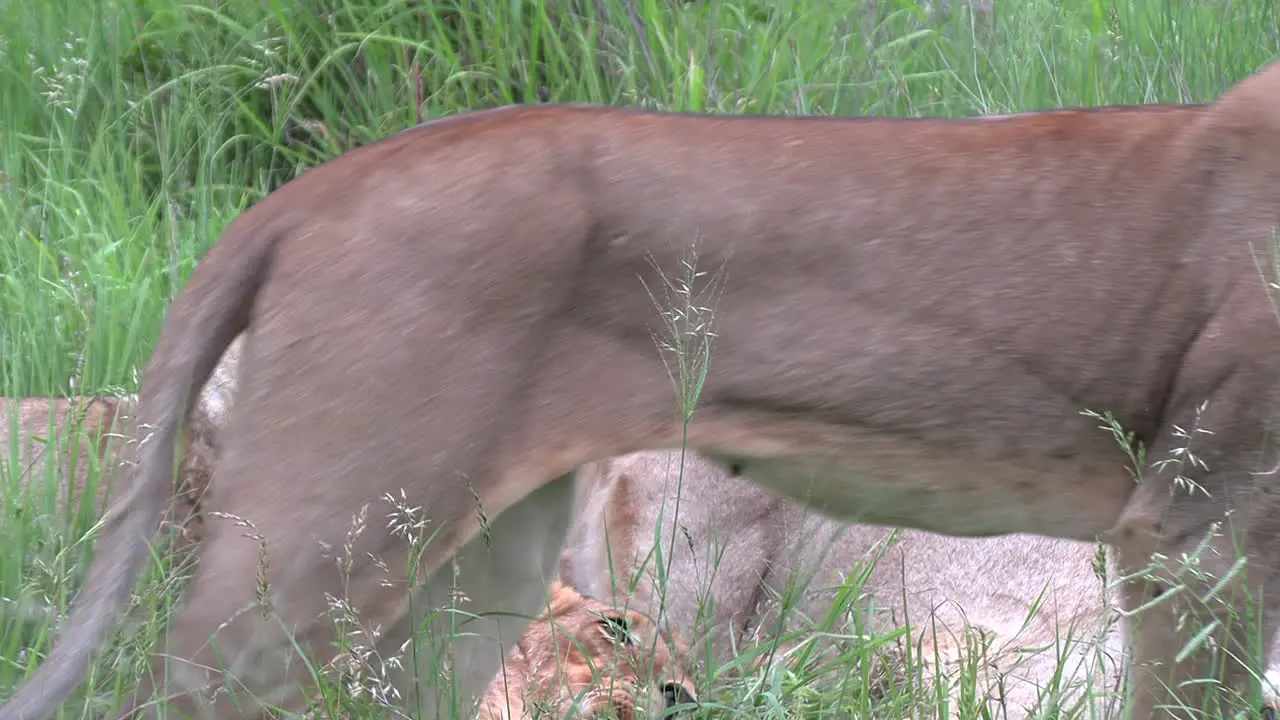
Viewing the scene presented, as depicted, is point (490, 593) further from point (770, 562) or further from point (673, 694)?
point (770, 562)

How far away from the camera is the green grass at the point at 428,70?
5.01m

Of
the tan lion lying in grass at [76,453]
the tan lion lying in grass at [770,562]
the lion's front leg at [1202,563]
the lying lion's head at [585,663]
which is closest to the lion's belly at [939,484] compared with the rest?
the lion's front leg at [1202,563]

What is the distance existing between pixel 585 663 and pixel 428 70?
2.35m

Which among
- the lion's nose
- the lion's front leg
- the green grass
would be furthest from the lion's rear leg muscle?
the green grass

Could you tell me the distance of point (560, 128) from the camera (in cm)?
269

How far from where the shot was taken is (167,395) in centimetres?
263

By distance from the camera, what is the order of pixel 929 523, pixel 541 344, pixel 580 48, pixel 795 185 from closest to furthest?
1. pixel 541 344
2. pixel 795 185
3. pixel 929 523
4. pixel 580 48

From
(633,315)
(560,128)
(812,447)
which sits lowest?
(812,447)

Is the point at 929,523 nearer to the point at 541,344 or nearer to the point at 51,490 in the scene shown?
the point at 541,344

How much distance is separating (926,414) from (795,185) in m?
0.41

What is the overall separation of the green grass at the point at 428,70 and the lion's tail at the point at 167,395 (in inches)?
81.6

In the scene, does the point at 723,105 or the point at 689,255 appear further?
the point at 723,105

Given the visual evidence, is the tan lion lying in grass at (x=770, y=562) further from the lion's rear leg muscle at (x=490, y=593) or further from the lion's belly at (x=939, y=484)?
the lion's belly at (x=939, y=484)

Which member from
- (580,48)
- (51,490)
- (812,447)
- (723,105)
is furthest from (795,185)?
(580,48)
